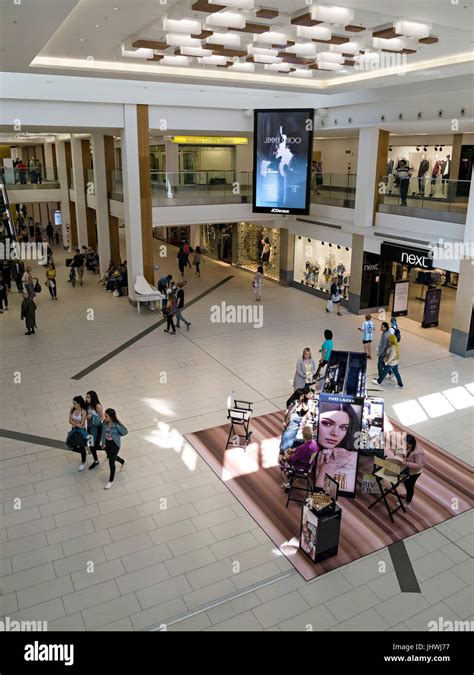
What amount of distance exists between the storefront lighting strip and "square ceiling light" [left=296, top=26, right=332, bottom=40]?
3396 millimetres

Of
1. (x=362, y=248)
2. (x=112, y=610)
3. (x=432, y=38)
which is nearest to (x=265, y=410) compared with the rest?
(x=112, y=610)

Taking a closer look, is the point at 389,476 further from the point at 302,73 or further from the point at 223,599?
the point at 302,73

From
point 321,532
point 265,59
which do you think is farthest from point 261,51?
point 321,532

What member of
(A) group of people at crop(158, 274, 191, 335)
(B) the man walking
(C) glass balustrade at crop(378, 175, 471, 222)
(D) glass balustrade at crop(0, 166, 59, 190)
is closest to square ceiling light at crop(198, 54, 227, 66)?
(A) group of people at crop(158, 274, 191, 335)

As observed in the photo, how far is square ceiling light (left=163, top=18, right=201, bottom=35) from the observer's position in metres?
9.35

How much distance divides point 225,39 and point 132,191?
24.8 feet

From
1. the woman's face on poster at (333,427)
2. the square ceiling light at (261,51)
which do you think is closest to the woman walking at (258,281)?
the square ceiling light at (261,51)

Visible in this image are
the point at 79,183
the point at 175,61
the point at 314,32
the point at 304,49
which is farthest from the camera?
the point at 79,183

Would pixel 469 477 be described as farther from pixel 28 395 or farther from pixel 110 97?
pixel 110 97

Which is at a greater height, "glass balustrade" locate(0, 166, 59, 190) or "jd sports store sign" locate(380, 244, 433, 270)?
"glass balustrade" locate(0, 166, 59, 190)

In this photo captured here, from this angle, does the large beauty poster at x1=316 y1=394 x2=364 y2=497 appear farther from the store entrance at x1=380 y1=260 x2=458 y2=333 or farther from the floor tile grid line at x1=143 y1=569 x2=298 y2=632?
the store entrance at x1=380 y1=260 x2=458 y2=333

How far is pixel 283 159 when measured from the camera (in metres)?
16.3

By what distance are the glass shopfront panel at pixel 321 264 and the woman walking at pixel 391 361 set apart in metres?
7.02

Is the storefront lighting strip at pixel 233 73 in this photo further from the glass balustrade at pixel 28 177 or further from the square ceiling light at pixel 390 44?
the glass balustrade at pixel 28 177
